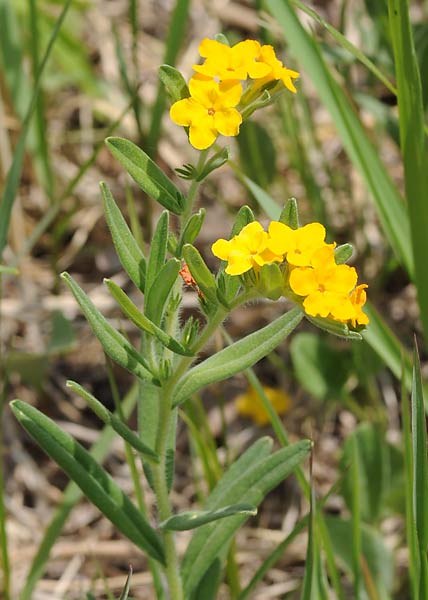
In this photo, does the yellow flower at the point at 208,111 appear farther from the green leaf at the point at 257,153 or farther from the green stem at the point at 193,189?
the green leaf at the point at 257,153

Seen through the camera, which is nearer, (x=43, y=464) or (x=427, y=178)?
(x=427, y=178)

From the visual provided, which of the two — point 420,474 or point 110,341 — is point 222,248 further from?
point 420,474

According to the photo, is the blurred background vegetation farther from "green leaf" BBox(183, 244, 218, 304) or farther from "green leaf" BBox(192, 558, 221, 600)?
"green leaf" BBox(183, 244, 218, 304)

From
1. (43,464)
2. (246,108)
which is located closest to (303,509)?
(43,464)

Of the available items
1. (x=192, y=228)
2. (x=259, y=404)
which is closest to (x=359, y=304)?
(x=192, y=228)

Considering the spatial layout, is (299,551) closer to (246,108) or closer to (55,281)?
(55,281)

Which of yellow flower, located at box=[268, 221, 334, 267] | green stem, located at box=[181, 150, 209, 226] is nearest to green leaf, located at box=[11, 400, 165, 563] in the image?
green stem, located at box=[181, 150, 209, 226]
